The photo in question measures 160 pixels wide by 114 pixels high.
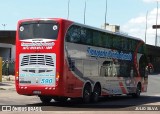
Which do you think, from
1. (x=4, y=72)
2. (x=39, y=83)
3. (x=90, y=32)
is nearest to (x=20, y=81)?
(x=39, y=83)

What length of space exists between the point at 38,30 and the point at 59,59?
1.65m

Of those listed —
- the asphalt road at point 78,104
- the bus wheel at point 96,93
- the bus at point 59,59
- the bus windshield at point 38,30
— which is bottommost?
the asphalt road at point 78,104

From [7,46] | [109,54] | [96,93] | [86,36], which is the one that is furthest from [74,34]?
[7,46]

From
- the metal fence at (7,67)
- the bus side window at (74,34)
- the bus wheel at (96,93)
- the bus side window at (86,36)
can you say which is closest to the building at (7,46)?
the metal fence at (7,67)

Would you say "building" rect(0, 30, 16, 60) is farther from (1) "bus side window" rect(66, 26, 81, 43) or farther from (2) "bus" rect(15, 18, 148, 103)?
(1) "bus side window" rect(66, 26, 81, 43)

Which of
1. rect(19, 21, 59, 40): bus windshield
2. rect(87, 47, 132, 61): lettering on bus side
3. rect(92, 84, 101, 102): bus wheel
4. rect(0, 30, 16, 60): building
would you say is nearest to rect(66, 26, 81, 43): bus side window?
rect(19, 21, 59, 40): bus windshield

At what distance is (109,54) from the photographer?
23.8 metres

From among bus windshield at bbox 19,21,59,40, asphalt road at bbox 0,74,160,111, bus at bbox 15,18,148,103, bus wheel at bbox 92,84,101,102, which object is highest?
bus windshield at bbox 19,21,59,40

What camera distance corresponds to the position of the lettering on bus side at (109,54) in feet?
71.2

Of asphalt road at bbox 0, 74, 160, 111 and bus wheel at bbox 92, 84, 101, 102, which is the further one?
bus wheel at bbox 92, 84, 101, 102

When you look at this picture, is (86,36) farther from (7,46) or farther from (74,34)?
(7,46)

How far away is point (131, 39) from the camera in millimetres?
26922

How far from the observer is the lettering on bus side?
2170 cm

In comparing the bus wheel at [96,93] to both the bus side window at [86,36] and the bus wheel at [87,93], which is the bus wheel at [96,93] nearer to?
the bus wheel at [87,93]
